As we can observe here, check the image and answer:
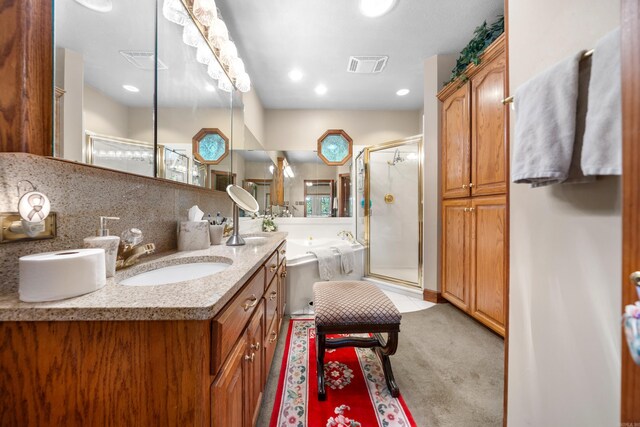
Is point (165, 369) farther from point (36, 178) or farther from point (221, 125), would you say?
point (221, 125)

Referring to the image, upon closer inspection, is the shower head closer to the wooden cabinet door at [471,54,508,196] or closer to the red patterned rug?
the wooden cabinet door at [471,54,508,196]

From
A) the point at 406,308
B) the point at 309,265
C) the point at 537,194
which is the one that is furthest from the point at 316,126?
the point at 537,194

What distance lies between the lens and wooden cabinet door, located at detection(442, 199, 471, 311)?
2021mm

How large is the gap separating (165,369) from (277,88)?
10.1 ft

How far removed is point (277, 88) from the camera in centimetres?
286

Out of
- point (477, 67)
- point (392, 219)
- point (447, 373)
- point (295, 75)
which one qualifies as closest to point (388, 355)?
point (447, 373)

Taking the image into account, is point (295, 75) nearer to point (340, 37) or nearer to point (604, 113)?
point (340, 37)

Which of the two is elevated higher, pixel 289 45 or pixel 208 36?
pixel 289 45

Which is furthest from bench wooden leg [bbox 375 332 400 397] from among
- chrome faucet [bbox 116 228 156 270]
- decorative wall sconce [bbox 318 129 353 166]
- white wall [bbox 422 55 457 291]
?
decorative wall sconce [bbox 318 129 353 166]

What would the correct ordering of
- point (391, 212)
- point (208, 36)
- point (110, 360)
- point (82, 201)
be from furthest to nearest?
point (391, 212), point (208, 36), point (82, 201), point (110, 360)

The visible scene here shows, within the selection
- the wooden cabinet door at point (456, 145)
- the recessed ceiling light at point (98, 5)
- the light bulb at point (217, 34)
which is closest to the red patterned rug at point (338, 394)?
the wooden cabinet door at point (456, 145)

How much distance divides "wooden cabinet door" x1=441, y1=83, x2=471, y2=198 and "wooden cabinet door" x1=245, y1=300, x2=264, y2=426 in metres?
2.02

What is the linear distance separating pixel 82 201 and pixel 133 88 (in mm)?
543

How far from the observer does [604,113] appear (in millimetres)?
568
